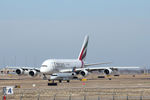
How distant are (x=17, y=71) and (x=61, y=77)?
25324 mm

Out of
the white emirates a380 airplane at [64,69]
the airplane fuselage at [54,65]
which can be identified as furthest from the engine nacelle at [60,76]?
the airplane fuselage at [54,65]

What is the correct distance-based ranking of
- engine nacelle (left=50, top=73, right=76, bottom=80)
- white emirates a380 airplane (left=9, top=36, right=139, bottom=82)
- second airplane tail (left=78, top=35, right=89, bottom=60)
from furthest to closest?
1. second airplane tail (left=78, top=35, right=89, bottom=60)
2. white emirates a380 airplane (left=9, top=36, right=139, bottom=82)
3. engine nacelle (left=50, top=73, right=76, bottom=80)

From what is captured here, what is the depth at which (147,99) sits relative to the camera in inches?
1895

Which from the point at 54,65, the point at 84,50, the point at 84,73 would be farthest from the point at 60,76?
the point at 84,50

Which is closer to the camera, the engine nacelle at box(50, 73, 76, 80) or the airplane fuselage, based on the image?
the engine nacelle at box(50, 73, 76, 80)

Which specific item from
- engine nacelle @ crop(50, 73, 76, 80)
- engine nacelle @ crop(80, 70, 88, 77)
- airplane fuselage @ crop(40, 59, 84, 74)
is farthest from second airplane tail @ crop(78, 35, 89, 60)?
engine nacelle @ crop(50, 73, 76, 80)

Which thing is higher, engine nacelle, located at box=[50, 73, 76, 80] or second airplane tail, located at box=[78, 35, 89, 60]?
second airplane tail, located at box=[78, 35, 89, 60]

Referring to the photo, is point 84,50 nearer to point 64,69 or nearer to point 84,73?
point 64,69

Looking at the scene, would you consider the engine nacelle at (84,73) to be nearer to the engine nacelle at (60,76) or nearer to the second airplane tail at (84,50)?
the engine nacelle at (60,76)

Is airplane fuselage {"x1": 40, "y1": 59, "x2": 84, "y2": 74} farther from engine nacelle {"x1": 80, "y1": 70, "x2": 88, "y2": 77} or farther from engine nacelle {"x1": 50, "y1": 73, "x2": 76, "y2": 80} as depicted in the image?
engine nacelle {"x1": 50, "y1": 73, "x2": 76, "y2": 80}

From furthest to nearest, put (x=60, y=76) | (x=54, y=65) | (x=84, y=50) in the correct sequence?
(x=84, y=50) < (x=54, y=65) < (x=60, y=76)

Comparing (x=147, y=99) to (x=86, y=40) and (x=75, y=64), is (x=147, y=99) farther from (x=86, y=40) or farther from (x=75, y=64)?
(x=86, y=40)

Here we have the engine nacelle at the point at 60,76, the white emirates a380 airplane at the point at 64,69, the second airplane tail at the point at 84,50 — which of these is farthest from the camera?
the second airplane tail at the point at 84,50

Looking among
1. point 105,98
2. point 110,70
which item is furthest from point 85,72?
point 105,98
